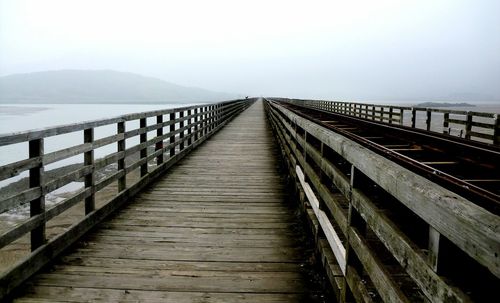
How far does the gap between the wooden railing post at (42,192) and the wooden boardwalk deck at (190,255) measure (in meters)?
0.31

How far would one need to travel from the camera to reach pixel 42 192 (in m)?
3.99

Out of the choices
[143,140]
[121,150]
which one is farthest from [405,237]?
[143,140]

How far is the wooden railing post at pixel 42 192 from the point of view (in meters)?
3.92

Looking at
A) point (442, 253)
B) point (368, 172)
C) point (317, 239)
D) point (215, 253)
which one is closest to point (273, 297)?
point (317, 239)

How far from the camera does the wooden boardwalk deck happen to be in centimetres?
355

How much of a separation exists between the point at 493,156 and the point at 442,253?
569cm

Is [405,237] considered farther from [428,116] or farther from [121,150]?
[428,116]

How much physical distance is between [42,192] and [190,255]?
162 centimetres

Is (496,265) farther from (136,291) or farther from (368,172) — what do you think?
(136,291)

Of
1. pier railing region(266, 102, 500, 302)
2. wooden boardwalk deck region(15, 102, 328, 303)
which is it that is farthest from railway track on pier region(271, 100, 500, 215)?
wooden boardwalk deck region(15, 102, 328, 303)

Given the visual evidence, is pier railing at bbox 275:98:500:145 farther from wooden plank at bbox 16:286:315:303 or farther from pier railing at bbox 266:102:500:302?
wooden plank at bbox 16:286:315:303

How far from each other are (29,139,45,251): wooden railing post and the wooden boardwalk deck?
315 millimetres

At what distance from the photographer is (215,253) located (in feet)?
14.6

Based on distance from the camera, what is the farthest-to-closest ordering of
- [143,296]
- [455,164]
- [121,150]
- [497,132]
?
[497,132], [121,150], [455,164], [143,296]
